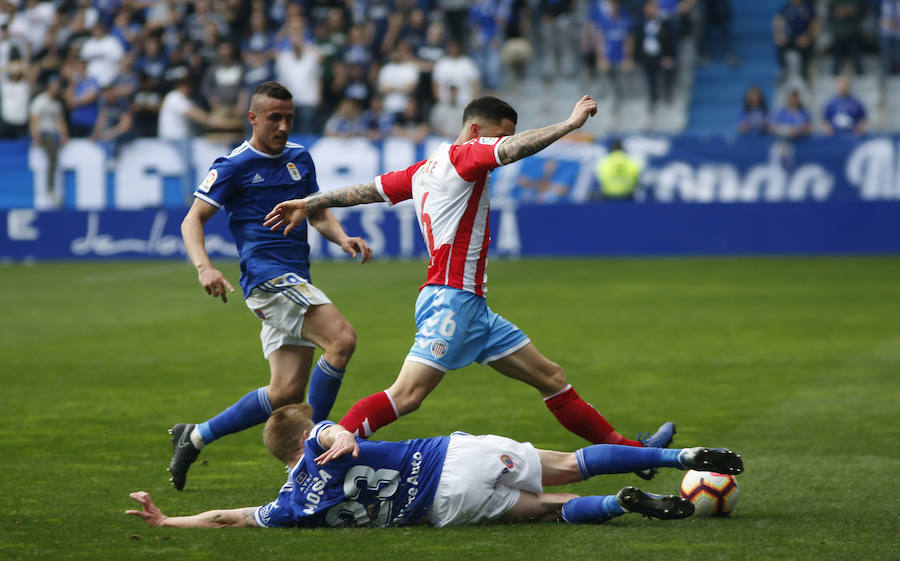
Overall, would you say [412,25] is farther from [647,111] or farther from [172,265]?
[172,265]

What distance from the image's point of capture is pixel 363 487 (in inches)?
236

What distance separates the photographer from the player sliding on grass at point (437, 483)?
5.90 meters

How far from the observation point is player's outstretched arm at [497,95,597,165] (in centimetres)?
607

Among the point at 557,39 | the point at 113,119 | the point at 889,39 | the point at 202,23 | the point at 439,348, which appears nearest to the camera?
the point at 439,348

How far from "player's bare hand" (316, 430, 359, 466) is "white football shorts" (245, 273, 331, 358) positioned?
63.7 inches

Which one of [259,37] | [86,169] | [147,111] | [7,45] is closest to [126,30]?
[7,45]

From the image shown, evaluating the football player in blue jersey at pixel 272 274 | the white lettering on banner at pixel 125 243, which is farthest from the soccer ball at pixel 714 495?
the white lettering on banner at pixel 125 243

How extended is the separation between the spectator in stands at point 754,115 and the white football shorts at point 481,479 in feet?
60.3

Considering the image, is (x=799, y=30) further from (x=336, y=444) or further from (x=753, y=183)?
(x=336, y=444)

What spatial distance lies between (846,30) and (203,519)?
21903 millimetres

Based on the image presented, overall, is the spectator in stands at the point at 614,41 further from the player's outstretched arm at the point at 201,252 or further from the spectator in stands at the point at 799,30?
the player's outstretched arm at the point at 201,252

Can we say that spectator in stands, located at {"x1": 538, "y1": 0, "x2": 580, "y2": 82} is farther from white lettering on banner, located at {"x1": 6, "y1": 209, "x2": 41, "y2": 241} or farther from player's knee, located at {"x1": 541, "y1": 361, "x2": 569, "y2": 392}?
player's knee, located at {"x1": 541, "y1": 361, "x2": 569, "y2": 392}

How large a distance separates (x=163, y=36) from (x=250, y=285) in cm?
1973

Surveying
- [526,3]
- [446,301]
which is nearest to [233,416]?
[446,301]
